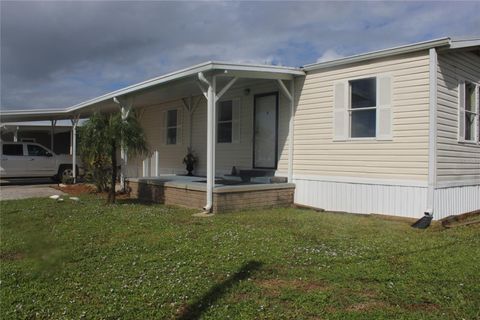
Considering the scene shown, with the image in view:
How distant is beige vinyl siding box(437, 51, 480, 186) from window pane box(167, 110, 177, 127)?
30.3ft

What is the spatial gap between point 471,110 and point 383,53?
2626mm

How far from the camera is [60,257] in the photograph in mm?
1781

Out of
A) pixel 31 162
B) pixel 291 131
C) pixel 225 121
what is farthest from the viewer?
pixel 31 162

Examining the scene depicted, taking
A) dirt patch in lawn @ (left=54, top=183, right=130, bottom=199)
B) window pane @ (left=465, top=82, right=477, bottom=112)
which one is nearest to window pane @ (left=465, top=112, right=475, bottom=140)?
window pane @ (left=465, top=82, right=477, bottom=112)

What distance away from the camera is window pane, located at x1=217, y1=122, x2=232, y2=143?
1235 centimetres

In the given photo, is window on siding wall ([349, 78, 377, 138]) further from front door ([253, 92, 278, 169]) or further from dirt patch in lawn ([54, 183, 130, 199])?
dirt patch in lawn ([54, 183, 130, 199])

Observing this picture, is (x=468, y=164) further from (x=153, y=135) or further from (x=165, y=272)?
(x=153, y=135)

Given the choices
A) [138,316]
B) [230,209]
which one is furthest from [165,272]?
[230,209]

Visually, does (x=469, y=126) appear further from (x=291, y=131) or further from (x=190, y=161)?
(x=190, y=161)

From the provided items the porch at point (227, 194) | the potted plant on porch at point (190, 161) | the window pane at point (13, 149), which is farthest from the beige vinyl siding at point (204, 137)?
the window pane at point (13, 149)

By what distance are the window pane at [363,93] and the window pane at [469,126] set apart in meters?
2.16

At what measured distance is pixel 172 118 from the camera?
15.2 m

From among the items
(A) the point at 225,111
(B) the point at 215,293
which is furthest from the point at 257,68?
(B) the point at 215,293

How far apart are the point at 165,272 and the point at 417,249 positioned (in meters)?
3.46
